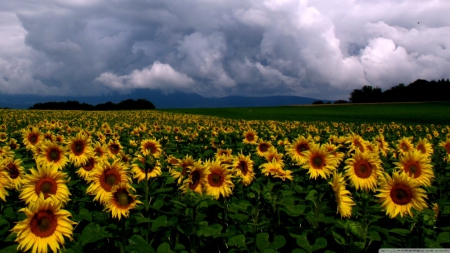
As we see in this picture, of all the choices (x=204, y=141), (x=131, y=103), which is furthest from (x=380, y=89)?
(x=204, y=141)

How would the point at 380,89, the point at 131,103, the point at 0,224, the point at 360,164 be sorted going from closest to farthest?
the point at 0,224 < the point at 360,164 < the point at 131,103 < the point at 380,89

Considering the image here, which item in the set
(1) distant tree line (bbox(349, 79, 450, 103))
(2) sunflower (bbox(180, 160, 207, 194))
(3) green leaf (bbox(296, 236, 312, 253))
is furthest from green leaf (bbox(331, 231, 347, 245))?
(1) distant tree line (bbox(349, 79, 450, 103))

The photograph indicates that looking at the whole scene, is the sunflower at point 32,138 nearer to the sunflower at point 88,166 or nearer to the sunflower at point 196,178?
the sunflower at point 88,166

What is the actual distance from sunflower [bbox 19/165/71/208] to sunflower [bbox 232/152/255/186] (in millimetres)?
2004

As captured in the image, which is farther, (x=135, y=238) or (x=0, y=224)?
(x=0, y=224)

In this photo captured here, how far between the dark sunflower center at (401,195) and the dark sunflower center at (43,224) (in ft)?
10.3

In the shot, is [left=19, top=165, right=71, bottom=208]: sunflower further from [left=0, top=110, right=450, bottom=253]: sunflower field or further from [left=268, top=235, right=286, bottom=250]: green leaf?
[left=268, top=235, right=286, bottom=250]: green leaf

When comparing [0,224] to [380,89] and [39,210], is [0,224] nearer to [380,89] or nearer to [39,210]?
[39,210]

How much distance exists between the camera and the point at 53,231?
2771 mm

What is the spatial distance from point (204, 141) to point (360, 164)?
6.17m

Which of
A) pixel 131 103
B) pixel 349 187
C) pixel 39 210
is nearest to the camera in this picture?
pixel 39 210

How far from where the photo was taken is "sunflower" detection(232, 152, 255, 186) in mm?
4566

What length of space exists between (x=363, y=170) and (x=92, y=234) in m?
3.03

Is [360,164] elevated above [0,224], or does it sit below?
above
